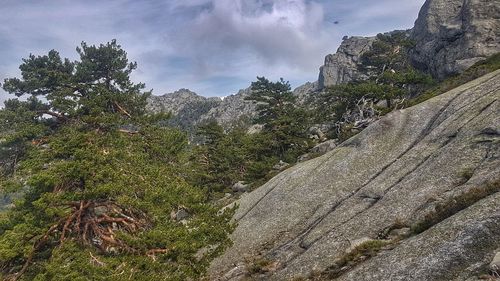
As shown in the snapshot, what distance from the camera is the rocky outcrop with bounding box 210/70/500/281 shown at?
15.0 m

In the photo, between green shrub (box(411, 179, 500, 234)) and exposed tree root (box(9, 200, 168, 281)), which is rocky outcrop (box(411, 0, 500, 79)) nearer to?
green shrub (box(411, 179, 500, 234))

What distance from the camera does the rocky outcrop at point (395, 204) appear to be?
15.0 m

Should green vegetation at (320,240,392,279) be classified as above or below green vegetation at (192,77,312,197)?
below

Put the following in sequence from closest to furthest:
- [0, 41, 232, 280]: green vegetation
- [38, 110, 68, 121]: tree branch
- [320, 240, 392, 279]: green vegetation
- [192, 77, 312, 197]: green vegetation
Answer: [320, 240, 392, 279]: green vegetation → [0, 41, 232, 280]: green vegetation → [38, 110, 68, 121]: tree branch → [192, 77, 312, 197]: green vegetation

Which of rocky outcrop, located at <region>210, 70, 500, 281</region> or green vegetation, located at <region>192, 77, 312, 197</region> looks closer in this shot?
rocky outcrop, located at <region>210, 70, 500, 281</region>

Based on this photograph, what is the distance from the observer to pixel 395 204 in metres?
22.5

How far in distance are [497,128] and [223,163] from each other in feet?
152

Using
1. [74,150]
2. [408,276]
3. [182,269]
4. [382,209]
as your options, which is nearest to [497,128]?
[382,209]

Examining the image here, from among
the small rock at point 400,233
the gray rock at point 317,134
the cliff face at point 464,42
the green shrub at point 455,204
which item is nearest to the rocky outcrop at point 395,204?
the green shrub at point 455,204

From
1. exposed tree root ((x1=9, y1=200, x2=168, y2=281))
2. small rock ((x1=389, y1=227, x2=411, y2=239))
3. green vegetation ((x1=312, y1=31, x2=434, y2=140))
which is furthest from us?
green vegetation ((x1=312, y1=31, x2=434, y2=140))

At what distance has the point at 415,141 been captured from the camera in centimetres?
3008

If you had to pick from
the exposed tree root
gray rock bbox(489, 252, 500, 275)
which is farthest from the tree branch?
gray rock bbox(489, 252, 500, 275)

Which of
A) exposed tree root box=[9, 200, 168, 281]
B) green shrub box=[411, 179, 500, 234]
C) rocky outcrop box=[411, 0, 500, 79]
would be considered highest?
rocky outcrop box=[411, 0, 500, 79]

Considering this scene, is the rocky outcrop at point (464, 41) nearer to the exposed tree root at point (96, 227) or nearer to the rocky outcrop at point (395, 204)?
the rocky outcrop at point (395, 204)
